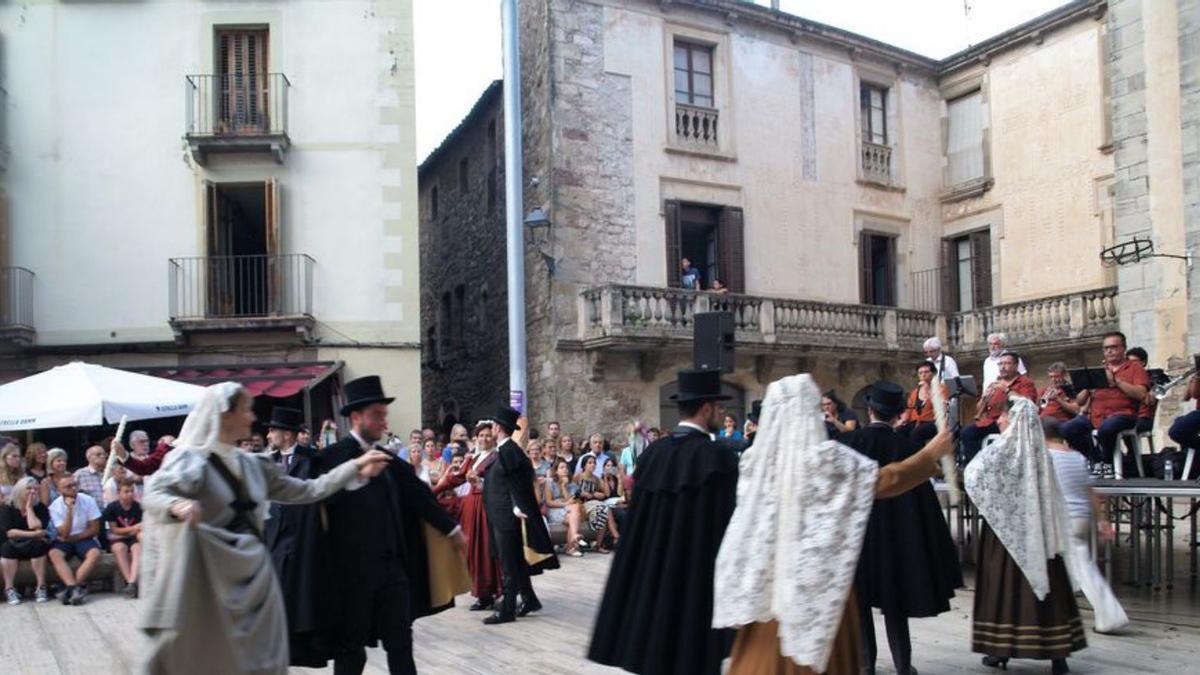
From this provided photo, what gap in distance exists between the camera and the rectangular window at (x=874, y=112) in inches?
1057

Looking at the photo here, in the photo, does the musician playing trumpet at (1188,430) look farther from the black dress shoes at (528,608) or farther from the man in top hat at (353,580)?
the man in top hat at (353,580)

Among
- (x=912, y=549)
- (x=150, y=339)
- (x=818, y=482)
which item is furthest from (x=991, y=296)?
(x=818, y=482)

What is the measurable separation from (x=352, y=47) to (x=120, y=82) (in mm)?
4172

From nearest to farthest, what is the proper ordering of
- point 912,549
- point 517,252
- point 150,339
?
point 912,549 → point 517,252 → point 150,339

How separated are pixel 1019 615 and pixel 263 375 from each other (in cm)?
1469

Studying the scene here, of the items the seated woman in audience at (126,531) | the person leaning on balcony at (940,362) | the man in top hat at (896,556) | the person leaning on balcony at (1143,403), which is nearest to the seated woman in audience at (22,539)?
the seated woman in audience at (126,531)

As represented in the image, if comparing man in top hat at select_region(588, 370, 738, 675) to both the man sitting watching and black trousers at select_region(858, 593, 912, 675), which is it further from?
the man sitting watching

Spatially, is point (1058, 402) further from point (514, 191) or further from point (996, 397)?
point (514, 191)

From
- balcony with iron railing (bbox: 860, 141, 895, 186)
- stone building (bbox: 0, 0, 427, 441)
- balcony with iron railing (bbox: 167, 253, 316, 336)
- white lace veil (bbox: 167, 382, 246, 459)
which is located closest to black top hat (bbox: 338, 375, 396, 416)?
white lace veil (bbox: 167, 382, 246, 459)

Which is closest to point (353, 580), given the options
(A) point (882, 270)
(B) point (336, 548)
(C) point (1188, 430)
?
(B) point (336, 548)

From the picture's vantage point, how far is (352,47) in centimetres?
2077

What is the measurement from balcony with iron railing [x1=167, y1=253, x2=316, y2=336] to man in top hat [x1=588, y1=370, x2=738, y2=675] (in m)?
15.0

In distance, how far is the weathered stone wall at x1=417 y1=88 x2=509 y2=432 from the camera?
25328mm

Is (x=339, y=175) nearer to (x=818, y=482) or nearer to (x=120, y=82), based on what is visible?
(x=120, y=82)
